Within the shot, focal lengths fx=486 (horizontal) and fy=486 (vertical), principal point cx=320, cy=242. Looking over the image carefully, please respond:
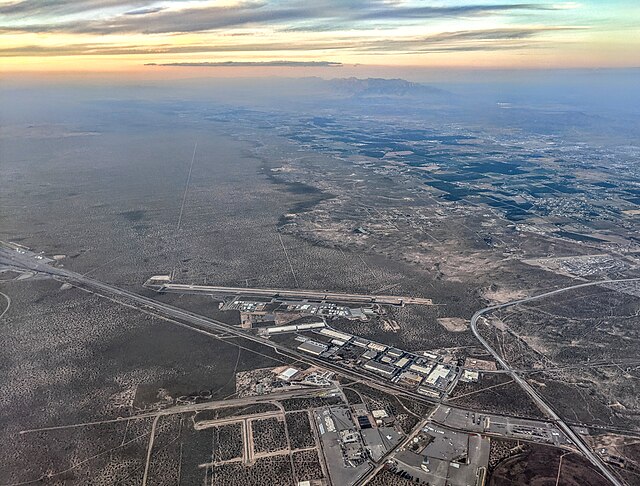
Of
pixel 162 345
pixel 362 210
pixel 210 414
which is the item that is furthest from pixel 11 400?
pixel 362 210

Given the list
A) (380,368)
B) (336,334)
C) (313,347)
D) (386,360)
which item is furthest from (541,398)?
(313,347)

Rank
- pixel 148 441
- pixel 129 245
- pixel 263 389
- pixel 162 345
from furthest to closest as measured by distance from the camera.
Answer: pixel 129 245, pixel 162 345, pixel 263 389, pixel 148 441

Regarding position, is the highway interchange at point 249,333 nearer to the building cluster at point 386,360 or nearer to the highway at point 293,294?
the building cluster at point 386,360

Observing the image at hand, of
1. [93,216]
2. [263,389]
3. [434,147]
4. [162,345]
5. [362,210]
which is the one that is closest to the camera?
[263,389]

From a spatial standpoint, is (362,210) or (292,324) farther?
(362,210)

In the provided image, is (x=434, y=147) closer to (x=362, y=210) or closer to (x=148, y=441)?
(x=362, y=210)

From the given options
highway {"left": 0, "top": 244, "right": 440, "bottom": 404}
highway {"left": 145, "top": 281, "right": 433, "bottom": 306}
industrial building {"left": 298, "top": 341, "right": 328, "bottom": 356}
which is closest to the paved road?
highway {"left": 145, "top": 281, "right": 433, "bottom": 306}

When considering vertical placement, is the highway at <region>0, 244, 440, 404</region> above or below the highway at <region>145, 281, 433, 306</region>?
above

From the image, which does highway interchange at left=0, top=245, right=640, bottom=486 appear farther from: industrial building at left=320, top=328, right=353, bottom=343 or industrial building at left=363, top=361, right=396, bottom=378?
industrial building at left=320, top=328, right=353, bottom=343
